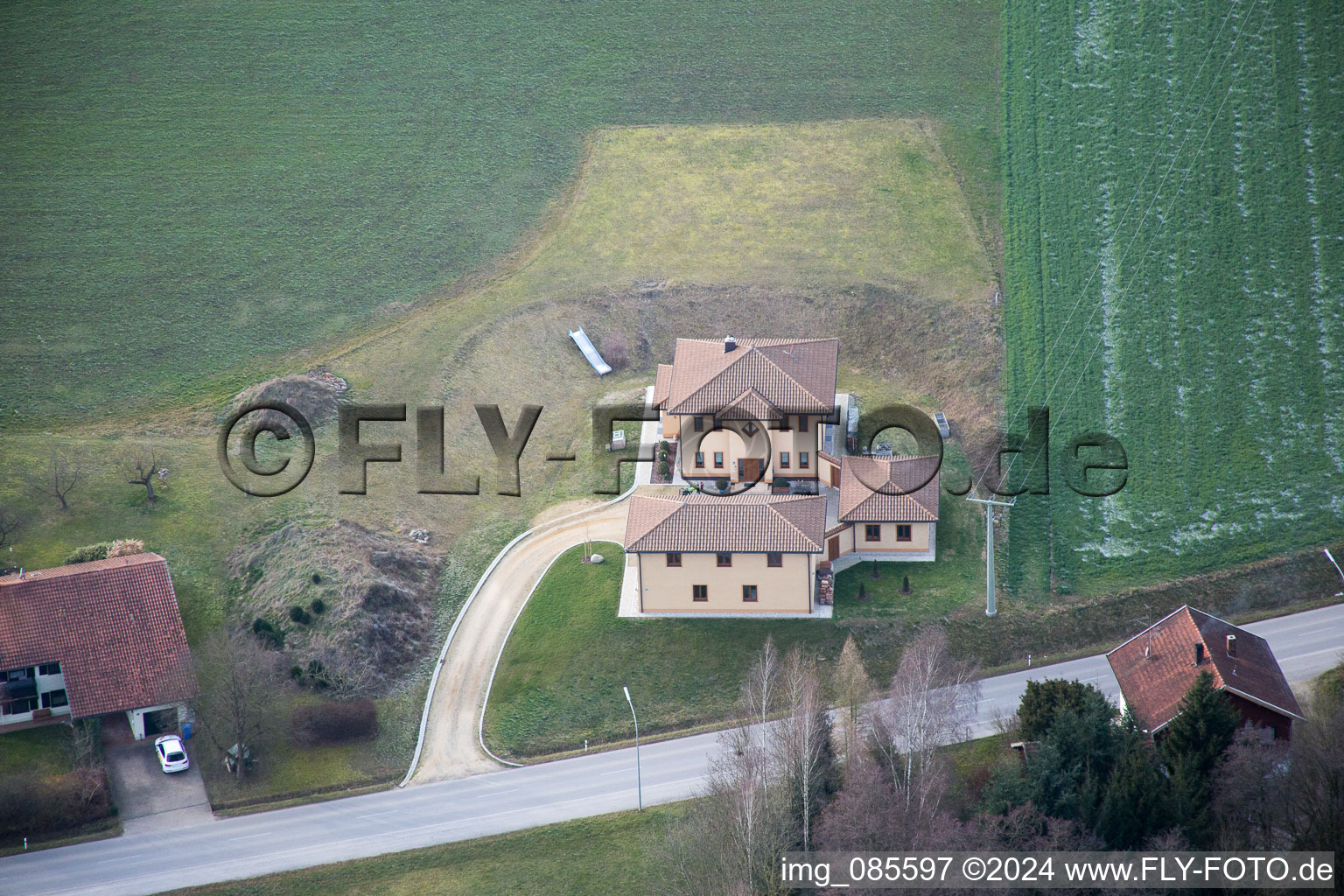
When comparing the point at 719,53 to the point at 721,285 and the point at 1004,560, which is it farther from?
the point at 1004,560

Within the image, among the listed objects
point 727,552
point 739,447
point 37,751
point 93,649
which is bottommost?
point 37,751

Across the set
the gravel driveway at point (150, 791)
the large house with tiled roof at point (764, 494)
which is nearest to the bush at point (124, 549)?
the gravel driveway at point (150, 791)

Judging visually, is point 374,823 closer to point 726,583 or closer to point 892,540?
point 726,583

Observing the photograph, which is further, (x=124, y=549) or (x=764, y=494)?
(x=764, y=494)

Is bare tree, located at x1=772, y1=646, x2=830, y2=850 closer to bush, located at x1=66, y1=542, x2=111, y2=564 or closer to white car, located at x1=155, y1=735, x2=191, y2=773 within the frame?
white car, located at x1=155, y1=735, x2=191, y2=773

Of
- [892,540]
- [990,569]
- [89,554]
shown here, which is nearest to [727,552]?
[892,540]

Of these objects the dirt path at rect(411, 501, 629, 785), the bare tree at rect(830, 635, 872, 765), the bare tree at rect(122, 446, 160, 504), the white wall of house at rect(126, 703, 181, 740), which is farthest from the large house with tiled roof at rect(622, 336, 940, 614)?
the bare tree at rect(122, 446, 160, 504)
